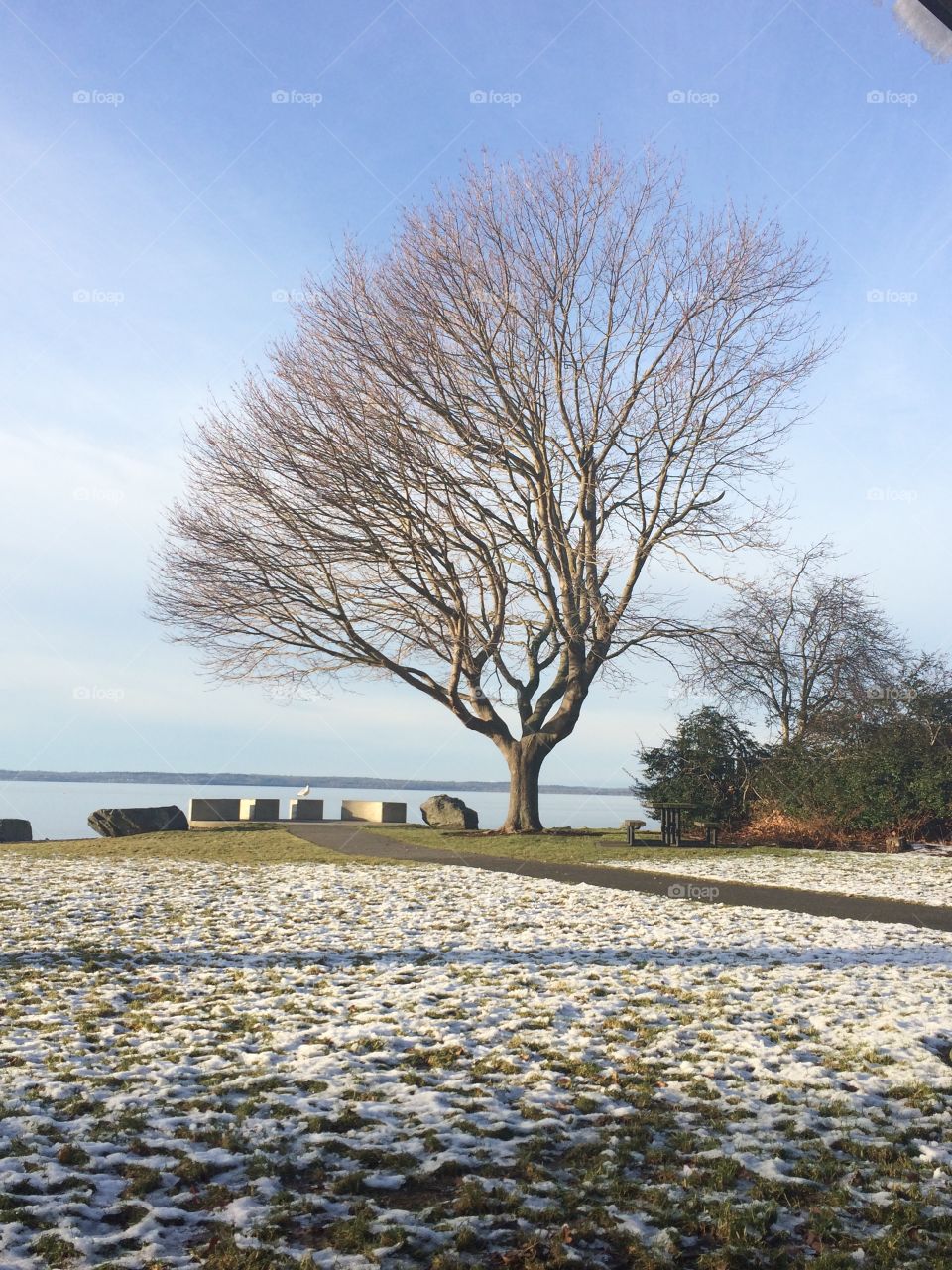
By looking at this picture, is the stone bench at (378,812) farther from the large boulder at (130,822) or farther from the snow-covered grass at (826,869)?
the snow-covered grass at (826,869)

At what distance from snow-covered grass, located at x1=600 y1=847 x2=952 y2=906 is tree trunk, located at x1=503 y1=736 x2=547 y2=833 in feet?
12.5

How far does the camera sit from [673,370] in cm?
2173

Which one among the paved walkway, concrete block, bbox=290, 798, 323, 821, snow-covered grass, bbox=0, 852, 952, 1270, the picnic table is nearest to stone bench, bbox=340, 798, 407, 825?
concrete block, bbox=290, 798, 323, 821

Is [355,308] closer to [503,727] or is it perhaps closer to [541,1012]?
[503,727]

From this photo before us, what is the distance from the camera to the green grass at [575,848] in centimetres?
1791

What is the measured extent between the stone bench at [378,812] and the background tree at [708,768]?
27.3 ft

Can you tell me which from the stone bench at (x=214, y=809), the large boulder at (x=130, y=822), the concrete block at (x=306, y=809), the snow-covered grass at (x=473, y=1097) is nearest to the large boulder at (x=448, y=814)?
the concrete block at (x=306, y=809)

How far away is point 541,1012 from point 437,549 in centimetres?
1636

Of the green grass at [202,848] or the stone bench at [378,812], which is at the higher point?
the stone bench at [378,812]

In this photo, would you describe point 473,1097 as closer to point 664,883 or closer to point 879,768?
point 664,883

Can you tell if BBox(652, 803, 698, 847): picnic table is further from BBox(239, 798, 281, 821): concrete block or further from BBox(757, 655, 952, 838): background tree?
BBox(239, 798, 281, 821): concrete block

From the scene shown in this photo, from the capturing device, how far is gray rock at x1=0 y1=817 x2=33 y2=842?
77.3 feet

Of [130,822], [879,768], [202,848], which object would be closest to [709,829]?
[879,768]

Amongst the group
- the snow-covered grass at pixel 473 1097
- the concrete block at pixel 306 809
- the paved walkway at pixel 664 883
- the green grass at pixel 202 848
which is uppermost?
the concrete block at pixel 306 809
